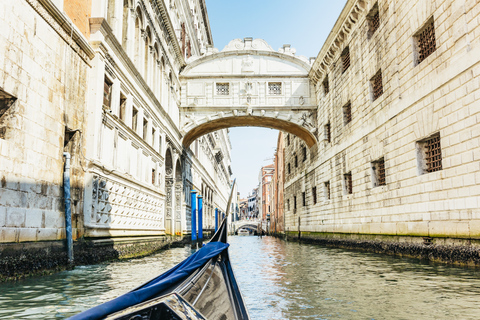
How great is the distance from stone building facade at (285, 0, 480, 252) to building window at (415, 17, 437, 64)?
0.08ft

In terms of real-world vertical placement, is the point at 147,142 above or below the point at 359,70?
below

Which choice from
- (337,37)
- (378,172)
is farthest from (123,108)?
(337,37)

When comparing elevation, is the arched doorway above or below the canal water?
above

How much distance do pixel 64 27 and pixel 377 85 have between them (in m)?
8.28

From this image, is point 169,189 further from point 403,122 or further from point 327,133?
point 403,122

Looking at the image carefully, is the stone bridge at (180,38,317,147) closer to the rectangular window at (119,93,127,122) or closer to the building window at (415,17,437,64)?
the rectangular window at (119,93,127,122)

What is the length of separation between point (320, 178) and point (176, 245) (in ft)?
22.0

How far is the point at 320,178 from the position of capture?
56.7 feet

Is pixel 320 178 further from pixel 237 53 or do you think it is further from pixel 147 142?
pixel 147 142

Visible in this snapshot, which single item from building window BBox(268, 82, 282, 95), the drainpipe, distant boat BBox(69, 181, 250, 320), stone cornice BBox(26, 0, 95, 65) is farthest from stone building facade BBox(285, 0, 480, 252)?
stone cornice BBox(26, 0, 95, 65)

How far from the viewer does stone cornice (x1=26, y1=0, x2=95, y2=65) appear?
243 inches

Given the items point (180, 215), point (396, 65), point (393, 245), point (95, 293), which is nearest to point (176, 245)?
point (180, 215)

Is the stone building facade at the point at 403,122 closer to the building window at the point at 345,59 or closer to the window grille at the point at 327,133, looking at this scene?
the building window at the point at 345,59

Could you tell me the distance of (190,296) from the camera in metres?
2.32
